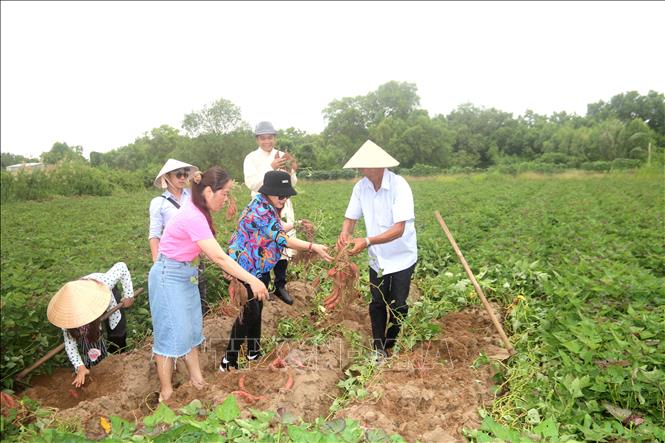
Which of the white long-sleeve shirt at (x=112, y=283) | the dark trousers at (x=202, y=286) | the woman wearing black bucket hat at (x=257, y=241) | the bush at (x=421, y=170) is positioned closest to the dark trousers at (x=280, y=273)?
the dark trousers at (x=202, y=286)

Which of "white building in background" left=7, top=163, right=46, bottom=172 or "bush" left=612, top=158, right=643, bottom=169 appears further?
"white building in background" left=7, top=163, right=46, bottom=172

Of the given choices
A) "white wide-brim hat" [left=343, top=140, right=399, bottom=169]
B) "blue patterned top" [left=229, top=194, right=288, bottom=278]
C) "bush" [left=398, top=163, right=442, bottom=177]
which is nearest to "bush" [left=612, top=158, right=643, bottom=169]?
"white wide-brim hat" [left=343, top=140, right=399, bottom=169]

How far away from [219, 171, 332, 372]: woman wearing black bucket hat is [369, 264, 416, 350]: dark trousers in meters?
0.90

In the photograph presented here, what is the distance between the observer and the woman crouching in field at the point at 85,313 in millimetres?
3330

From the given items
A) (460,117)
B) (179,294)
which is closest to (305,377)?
(179,294)

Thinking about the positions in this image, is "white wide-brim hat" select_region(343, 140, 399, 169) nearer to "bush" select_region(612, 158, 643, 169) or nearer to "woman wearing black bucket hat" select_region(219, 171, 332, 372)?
"woman wearing black bucket hat" select_region(219, 171, 332, 372)

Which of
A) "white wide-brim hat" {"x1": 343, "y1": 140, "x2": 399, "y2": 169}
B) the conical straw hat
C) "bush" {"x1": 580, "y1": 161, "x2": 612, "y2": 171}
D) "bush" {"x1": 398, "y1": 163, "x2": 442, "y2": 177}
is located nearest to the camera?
the conical straw hat

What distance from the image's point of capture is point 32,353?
11.8 feet

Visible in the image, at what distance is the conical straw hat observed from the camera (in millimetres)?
3311

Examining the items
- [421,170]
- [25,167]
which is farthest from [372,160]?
[25,167]

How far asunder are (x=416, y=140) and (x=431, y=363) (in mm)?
20410

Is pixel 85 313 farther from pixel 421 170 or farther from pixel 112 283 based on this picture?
pixel 421 170

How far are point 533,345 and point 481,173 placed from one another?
88.3 feet

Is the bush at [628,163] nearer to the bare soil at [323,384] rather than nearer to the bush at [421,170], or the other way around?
the bare soil at [323,384]
